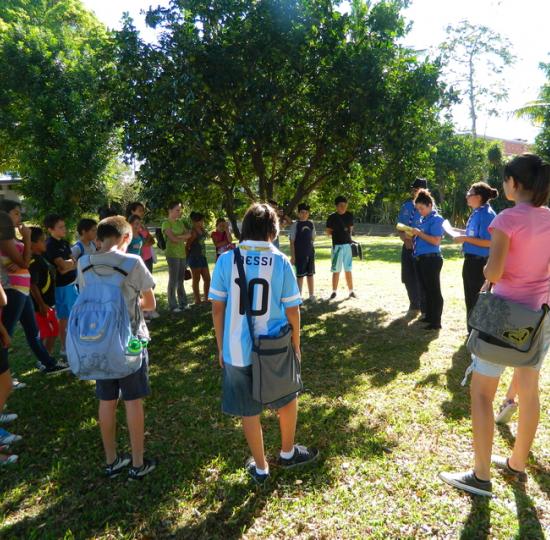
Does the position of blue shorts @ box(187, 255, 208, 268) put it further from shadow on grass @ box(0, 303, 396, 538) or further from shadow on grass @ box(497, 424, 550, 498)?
shadow on grass @ box(497, 424, 550, 498)

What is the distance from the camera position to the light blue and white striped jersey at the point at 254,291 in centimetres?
275

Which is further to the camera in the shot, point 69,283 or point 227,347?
point 69,283

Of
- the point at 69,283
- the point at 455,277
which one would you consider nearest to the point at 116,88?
the point at 69,283

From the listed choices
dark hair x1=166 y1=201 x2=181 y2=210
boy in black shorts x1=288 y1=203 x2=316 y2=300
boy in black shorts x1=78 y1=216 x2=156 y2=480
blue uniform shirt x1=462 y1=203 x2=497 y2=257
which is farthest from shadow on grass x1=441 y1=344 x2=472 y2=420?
dark hair x1=166 y1=201 x2=181 y2=210

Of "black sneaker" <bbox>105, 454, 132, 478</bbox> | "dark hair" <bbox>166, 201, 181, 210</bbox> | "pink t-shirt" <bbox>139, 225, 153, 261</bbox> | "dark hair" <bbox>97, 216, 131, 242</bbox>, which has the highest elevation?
"dark hair" <bbox>166, 201, 181, 210</bbox>

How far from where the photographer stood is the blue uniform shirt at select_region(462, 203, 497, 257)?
510 cm

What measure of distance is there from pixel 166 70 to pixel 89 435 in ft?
17.4

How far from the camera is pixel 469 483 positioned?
2.93m

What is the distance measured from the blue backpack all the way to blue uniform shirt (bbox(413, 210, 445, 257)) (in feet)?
15.0

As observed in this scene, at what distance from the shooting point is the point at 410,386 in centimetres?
473

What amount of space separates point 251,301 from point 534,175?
1.91m

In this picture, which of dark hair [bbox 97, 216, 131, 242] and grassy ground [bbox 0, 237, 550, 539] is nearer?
grassy ground [bbox 0, 237, 550, 539]

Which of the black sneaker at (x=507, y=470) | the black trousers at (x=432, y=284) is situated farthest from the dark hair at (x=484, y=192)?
the black sneaker at (x=507, y=470)

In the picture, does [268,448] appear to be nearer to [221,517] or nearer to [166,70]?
[221,517]
